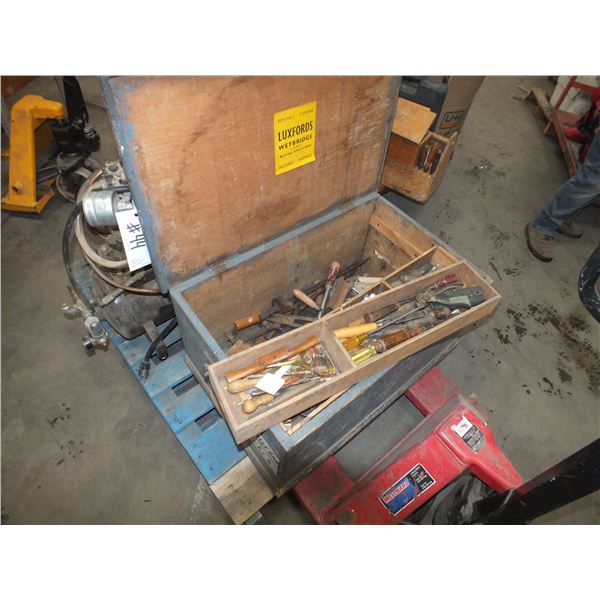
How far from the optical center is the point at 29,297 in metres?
2.41

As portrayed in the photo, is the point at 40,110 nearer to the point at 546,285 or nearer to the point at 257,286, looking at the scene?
the point at 257,286

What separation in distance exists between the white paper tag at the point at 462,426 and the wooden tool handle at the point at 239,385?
29.3 inches

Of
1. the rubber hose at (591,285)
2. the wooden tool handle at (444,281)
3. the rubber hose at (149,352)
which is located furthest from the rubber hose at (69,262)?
the rubber hose at (591,285)

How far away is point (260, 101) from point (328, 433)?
1140 mm

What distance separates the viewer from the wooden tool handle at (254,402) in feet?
4.10

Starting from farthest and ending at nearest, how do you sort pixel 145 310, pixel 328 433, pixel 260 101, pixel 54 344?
pixel 54 344 < pixel 145 310 < pixel 328 433 < pixel 260 101

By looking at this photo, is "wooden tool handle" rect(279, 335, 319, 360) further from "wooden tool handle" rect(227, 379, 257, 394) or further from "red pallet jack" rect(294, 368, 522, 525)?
"red pallet jack" rect(294, 368, 522, 525)

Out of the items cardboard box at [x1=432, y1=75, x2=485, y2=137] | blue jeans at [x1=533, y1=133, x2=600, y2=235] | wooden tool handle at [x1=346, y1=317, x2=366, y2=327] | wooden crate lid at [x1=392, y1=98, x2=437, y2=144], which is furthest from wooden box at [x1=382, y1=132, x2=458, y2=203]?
wooden tool handle at [x1=346, y1=317, x2=366, y2=327]

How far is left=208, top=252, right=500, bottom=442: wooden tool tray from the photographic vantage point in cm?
119

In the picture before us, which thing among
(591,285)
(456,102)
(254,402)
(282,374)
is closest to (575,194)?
(456,102)

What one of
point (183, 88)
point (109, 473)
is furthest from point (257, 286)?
point (109, 473)

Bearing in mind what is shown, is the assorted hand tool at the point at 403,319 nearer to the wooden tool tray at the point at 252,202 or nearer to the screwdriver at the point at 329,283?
the wooden tool tray at the point at 252,202

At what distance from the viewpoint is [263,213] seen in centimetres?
156

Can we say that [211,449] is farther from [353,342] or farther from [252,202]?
[252,202]
